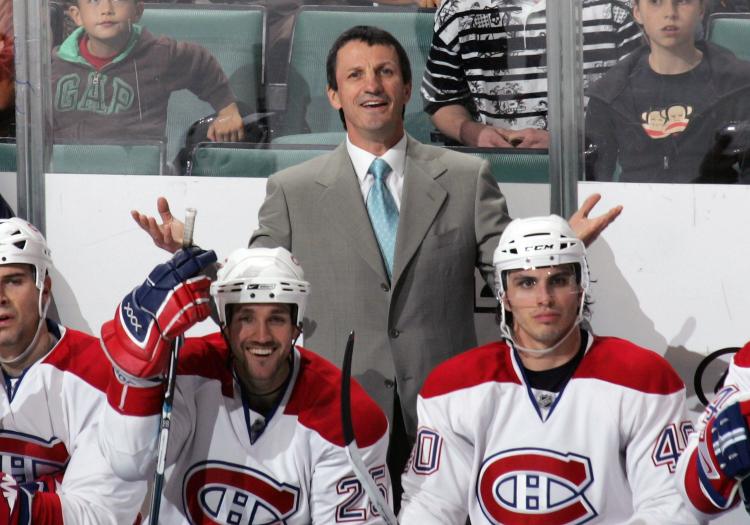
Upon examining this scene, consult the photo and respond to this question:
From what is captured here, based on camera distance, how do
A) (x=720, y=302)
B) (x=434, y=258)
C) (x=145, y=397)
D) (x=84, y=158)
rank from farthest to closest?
(x=84, y=158), (x=720, y=302), (x=434, y=258), (x=145, y=397)

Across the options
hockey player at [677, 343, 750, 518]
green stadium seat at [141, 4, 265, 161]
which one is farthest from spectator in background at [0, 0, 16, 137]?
hockey player at [677, 343, 750, 518]

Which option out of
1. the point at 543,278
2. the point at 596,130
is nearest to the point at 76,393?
the point at 543,278

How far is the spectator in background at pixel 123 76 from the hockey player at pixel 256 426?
0.77 m

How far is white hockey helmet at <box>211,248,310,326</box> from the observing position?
2475 millimetres

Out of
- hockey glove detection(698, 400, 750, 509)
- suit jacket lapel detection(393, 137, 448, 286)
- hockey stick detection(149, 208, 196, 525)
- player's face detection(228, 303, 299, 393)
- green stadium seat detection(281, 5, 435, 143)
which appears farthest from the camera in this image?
green stadium seat detection(281, 5, 435, 143)

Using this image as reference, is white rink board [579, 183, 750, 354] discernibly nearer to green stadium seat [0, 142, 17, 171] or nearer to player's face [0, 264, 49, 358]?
player's face [0, 264, 49, 358]

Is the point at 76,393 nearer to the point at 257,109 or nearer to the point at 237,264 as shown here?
the point at 237,264

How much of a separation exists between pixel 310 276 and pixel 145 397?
577mm

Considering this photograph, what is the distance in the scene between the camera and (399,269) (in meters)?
2.74

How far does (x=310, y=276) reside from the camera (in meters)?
2.78

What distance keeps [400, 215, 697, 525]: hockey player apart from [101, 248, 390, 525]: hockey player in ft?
0.46

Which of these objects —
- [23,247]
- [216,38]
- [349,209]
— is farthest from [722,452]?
[216,38]

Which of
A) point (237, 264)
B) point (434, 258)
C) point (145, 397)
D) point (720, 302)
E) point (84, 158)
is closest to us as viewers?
Answer: point (145, 397)

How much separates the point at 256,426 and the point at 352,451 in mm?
261
